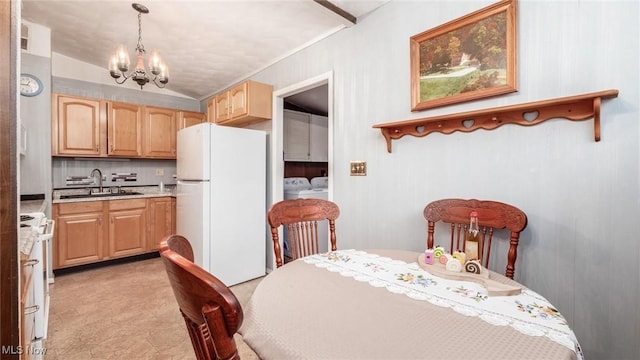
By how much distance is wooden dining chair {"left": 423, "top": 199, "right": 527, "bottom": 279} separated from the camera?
50.0 inches

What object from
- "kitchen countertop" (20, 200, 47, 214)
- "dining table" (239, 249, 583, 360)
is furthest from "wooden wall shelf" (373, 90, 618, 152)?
"kitchen countertop" (20, 200, 47, 214)

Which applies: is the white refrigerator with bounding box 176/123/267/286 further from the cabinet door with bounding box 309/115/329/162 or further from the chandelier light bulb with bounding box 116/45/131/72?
the cabinet door with bounding box 309/115/329/162

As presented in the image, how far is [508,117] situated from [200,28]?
2577 millimetres

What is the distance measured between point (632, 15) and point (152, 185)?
502 centimetres

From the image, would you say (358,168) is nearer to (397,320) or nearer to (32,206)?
(397,320)

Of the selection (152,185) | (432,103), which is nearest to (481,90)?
(432,103)

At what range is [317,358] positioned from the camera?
617mm

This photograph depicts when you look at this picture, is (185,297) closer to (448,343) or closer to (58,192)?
(448,343)

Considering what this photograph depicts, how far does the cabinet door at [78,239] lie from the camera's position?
10.1 ft

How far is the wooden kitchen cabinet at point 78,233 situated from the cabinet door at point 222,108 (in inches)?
66.0

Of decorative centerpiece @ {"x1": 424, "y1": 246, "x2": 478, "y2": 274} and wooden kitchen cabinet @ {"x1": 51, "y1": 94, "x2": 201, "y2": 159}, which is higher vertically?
wooden kitchen cabinet @ {"x1": 51, "y1": 94, "x2": 201, "y2": 159}

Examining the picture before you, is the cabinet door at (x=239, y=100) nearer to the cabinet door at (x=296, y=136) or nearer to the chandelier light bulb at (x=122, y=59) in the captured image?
the cabinet door at (x=296, y=136)

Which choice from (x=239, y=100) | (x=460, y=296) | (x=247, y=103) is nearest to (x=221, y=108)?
(x=239, y=100)

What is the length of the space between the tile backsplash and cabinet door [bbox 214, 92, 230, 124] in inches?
59.6
